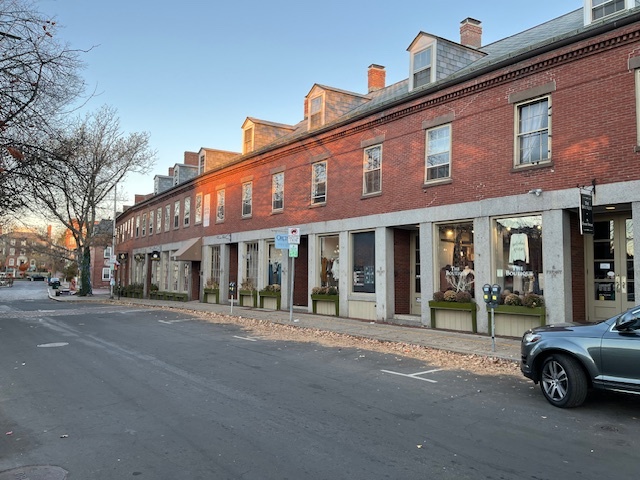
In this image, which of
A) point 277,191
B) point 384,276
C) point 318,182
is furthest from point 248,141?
point 384,276

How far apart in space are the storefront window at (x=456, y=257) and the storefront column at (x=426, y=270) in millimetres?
236

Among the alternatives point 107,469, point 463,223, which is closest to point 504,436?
point 107,469

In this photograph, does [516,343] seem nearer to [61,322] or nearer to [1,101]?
[1,101]

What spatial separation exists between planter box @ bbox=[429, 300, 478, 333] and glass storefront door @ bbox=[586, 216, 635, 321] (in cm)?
281

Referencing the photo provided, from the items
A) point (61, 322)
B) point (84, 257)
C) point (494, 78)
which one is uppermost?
point (494, 78)

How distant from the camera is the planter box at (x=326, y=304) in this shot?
1767cm

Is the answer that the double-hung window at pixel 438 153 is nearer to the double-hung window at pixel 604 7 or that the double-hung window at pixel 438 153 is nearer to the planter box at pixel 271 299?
the double-hung window at pixel 604 7

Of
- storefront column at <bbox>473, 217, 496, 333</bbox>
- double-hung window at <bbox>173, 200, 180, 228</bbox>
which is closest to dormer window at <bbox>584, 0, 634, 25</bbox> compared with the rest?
storefront column at <bbox>473, 217, 496, 333</bbox>

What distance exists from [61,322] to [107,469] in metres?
14.8

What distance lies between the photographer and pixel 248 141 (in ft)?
83.5

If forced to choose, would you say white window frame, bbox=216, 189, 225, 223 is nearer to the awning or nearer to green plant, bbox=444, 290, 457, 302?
the awning

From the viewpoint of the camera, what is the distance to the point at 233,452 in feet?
15.3

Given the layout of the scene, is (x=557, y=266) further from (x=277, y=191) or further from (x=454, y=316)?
(x=277, y=191)

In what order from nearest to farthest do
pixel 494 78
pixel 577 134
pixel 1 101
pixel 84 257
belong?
pixel 1 101, pixel 577 134, pixel 494 78, pixel 84 257
